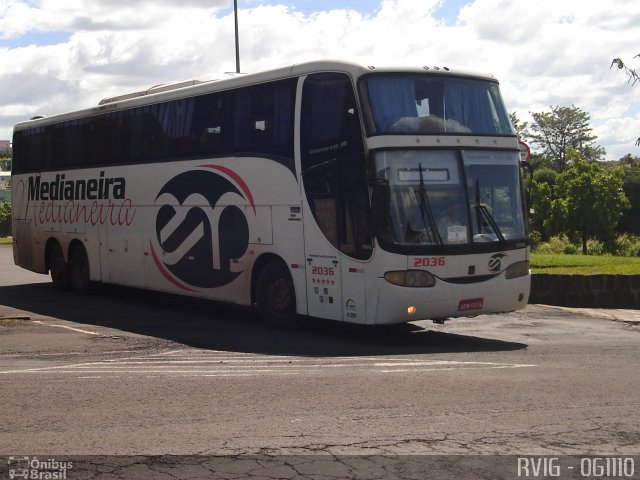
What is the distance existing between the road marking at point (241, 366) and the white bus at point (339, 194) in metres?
1.62

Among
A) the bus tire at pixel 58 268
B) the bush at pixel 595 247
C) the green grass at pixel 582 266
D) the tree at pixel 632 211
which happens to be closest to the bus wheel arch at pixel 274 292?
the green grass at pixel 582 266

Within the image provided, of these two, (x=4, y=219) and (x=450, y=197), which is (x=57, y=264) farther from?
(x=4, y=219)

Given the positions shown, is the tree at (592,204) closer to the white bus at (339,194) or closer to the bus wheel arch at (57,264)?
the bus wheel arch at (57,264)

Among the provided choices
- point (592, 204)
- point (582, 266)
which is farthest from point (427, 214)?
point (592, 204)

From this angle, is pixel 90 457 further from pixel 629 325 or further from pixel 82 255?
pixel 82 255

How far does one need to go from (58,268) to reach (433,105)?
11.5 m

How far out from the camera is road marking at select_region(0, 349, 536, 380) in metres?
11.0

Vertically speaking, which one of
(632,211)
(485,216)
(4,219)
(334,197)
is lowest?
(485,216)

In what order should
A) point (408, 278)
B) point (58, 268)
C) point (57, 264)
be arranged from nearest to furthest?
1. point (408, 278)
2. point (58, 268)
3. point (57, 264)

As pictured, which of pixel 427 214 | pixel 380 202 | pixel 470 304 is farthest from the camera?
pixel 470 304

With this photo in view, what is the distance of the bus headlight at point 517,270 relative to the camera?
46.6 ft

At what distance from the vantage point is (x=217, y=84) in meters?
16.6

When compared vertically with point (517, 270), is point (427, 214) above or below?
above

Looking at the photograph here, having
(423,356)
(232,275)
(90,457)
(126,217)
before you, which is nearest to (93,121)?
(126,217)
